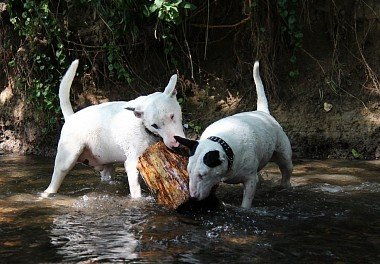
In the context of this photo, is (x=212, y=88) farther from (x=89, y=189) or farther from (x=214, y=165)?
(x=214, y=165)

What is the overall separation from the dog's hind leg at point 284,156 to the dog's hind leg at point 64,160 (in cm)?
217

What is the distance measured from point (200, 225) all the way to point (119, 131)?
5.33 feet

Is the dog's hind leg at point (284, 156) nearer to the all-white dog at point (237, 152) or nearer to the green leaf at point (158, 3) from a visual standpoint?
the all-white dog at point (237, 152)

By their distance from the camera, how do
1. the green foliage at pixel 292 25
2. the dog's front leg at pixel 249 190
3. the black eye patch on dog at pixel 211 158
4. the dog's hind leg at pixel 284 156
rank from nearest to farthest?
the black eye patch on dog at pixel 211 158 < the dog's front leg at pixel 249 190 < the dog's hind leg at pixel 284 156 < the green foliage at pixel 292 25

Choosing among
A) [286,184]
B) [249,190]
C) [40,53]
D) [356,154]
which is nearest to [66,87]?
[249,190]

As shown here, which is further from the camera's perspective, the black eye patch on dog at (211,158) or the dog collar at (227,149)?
the dog collar at (227,149)

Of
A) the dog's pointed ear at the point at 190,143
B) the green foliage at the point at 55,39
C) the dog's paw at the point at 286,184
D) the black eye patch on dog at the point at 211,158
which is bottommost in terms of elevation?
the dog's paw at the point at 286,184

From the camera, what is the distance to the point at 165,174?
5.62 m

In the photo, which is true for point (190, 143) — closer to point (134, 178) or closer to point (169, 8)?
point (134, 178)

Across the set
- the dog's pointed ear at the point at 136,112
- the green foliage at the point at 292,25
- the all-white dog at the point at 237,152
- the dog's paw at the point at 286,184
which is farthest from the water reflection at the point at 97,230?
the green foliage at the point at 292,25

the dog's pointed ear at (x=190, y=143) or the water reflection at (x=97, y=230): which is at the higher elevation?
the dog's pointed ear at (x=190, y=143)

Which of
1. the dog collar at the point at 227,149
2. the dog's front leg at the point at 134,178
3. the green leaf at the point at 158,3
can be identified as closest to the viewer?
the dog collar at the point at 227,149

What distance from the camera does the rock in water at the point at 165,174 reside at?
18.0ft

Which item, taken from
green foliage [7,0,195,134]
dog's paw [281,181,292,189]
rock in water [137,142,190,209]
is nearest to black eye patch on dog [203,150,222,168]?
rock in water [137,142,190,209]
